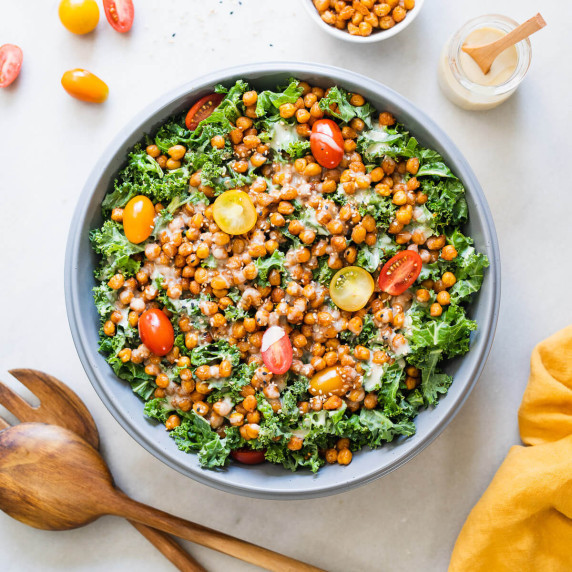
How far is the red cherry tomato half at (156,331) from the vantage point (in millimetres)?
2557

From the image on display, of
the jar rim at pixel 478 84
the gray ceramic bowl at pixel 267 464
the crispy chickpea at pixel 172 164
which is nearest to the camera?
the gray ceramic bowl at pixel 267 464

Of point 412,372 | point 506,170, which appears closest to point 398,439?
point 412,372

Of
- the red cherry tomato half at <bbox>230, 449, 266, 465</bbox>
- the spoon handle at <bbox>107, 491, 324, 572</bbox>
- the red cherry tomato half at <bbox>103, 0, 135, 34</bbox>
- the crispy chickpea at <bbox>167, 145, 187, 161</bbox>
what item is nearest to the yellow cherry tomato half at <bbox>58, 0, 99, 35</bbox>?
the red cherry tomato half at <bbox>103, 0, 135, 34</bbox>

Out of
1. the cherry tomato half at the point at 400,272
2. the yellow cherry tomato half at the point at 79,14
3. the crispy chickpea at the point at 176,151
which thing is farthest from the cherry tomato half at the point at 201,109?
the cherry tomato half at the point at 400,272

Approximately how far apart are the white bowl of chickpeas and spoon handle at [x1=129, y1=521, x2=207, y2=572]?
2549 mm

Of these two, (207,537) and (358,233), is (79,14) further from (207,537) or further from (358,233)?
(207,537)

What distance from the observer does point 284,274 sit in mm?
2660

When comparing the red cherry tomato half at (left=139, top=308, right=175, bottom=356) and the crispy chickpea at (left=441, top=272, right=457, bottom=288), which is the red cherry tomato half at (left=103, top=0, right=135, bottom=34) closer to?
the red cherry tomato half at (left=139, top=308, right=175, bottom=356)

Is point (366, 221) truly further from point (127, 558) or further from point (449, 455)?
point (127, 558)

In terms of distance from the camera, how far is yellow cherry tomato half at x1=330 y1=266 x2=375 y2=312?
103 inches

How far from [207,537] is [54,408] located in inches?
38.6

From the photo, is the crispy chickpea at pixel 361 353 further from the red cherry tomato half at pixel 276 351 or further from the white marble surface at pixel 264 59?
the white marble surface at pixel 264 59

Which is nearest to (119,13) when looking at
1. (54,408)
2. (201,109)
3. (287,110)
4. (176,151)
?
(201,109)

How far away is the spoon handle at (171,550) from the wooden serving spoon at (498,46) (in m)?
2.74
